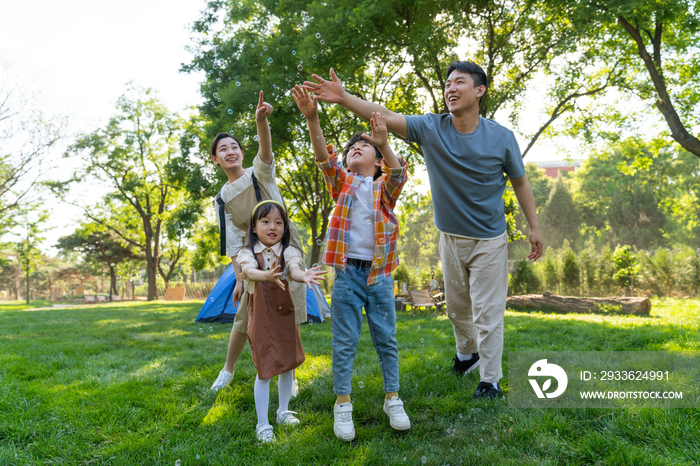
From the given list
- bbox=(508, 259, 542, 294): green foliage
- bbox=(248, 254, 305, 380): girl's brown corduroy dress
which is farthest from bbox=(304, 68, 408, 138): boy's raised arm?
bbox=(508, 259, 542, 294): green foliage

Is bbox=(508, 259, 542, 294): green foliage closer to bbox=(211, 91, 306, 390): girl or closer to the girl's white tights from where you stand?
bbox=(211, 91, 306, 390): girl

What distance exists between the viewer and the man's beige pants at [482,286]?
9.63 feet

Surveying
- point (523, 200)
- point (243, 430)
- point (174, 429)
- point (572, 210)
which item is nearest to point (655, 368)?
point (523, 200)

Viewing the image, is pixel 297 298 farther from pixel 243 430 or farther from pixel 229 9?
pixel 229 9

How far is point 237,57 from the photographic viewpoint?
1272 cm

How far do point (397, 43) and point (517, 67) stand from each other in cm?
379

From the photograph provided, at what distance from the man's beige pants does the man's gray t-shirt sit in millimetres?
108

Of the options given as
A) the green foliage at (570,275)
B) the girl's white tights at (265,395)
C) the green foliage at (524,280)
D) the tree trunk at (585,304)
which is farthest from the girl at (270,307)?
the green foliage at (570,275)

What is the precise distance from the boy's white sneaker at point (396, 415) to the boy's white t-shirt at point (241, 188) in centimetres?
154

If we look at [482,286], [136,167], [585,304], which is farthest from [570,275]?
[136,167]

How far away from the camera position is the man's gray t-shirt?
2.99 metres

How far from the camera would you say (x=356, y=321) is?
2.58 metres

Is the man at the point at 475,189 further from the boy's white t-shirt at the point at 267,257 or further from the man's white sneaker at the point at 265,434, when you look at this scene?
the man's white sneaker at the point at 265,434

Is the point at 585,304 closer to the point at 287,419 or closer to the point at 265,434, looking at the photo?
the point at 287,419
